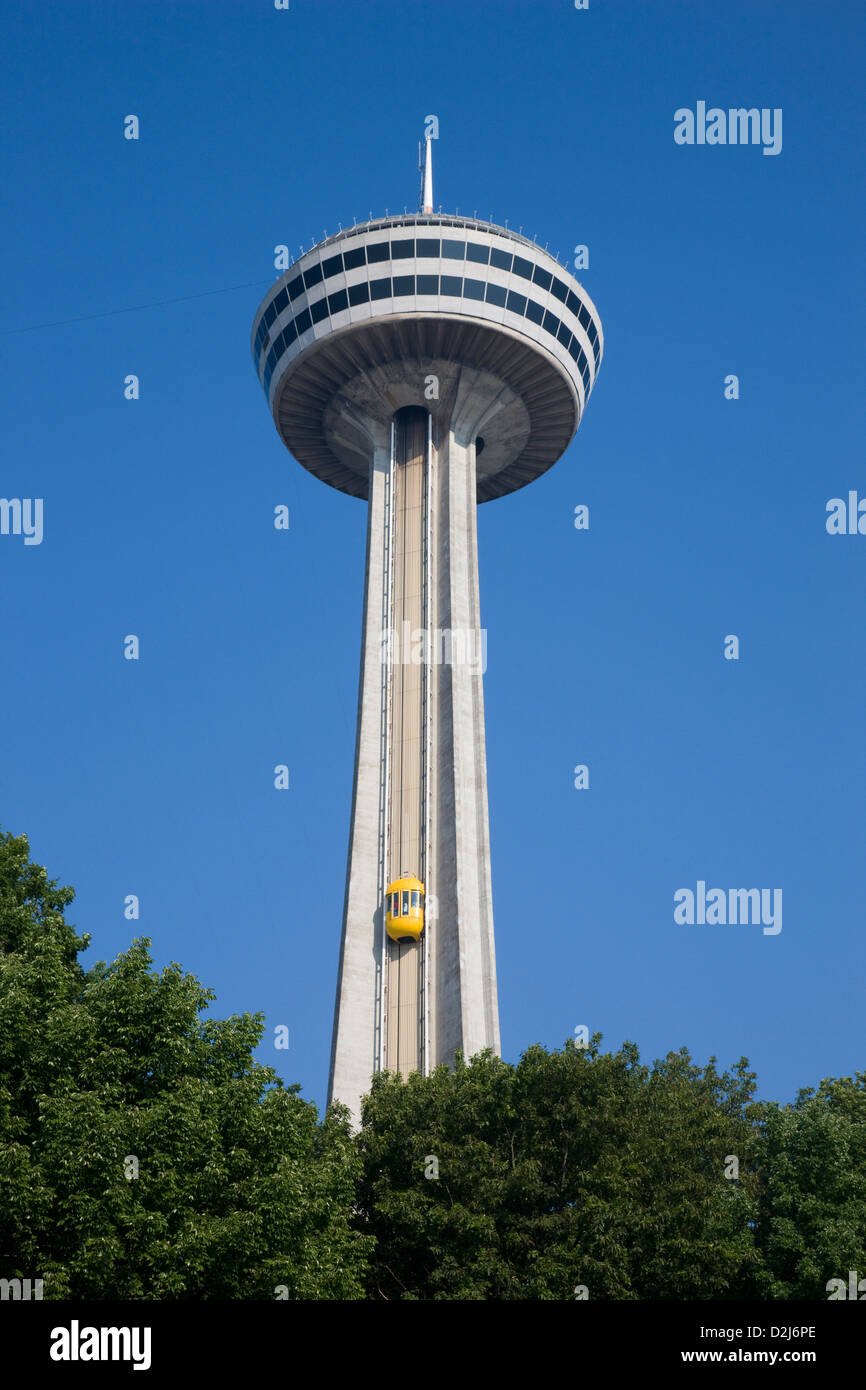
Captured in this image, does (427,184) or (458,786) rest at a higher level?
(427,184)

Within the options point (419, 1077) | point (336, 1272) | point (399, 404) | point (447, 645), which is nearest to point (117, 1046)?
point (336, 1272)

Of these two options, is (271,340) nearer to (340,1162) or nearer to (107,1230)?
(340,1162)

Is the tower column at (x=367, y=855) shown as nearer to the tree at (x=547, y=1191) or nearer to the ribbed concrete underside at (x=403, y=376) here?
the ribbed concrete underside at (x=403, y=376)

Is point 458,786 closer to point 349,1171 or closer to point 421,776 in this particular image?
point 421,776

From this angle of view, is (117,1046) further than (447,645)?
No

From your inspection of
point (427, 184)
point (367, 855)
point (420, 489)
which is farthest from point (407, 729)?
point (427, 184)
